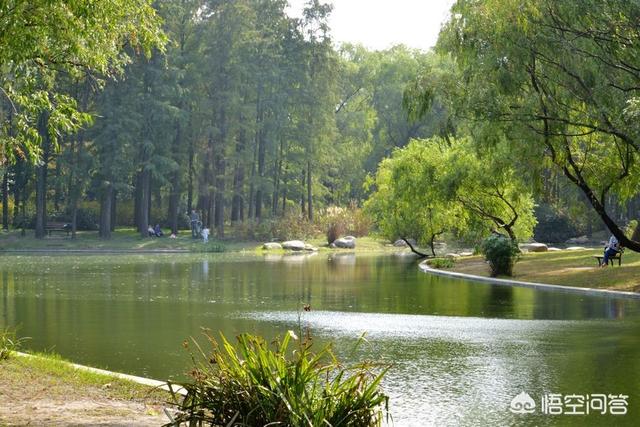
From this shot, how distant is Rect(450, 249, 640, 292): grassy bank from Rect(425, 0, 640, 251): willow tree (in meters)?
1.24

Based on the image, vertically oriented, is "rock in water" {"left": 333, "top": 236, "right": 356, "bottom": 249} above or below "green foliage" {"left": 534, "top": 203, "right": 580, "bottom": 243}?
below

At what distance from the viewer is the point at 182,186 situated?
215 feet

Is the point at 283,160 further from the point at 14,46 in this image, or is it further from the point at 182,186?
the point at 14,46

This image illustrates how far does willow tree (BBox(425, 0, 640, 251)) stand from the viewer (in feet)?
69.0

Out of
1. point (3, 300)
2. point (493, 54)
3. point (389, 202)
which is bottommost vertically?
point (3, 300)

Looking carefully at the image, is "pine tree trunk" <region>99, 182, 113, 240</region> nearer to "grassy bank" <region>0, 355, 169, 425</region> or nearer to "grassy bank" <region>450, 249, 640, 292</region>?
"grassy bank" <region>450, 249, 640, 292</region>

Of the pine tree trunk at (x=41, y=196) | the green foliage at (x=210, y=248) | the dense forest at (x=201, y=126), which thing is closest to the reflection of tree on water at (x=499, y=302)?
the green foliage at (x=210, y=248)

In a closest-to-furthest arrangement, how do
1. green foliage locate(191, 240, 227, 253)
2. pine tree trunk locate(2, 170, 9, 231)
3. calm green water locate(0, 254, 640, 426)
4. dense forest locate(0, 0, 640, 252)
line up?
calm green water locate(0, 254, 640, 426) < dense forest locate(0, 0, 640, 252) < green foliage locate(191, 240, 227, 253) < pine tree trunk locate(2, 170, 9, 231)

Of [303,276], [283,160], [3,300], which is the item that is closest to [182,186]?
[283,160]

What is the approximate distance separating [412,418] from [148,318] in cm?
1040

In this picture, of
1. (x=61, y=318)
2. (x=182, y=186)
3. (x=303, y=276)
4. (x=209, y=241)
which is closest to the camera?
(x=61, y=318)

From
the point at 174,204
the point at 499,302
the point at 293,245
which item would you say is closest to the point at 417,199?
the point at 293,245

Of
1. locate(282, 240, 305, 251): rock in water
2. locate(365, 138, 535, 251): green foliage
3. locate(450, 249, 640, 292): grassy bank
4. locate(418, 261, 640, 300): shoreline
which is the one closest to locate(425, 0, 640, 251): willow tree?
locate(450, 249, 640, 292): grassy bank

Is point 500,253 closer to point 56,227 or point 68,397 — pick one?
point 68,397
